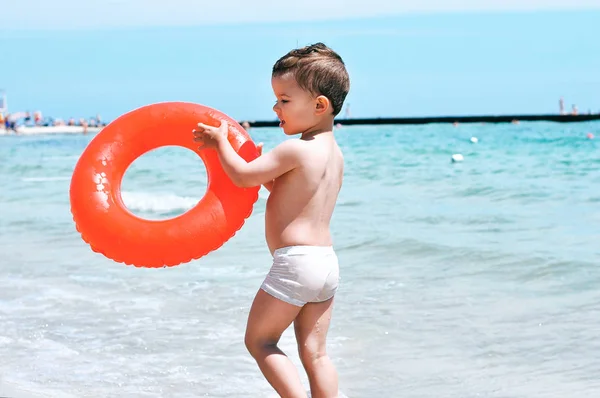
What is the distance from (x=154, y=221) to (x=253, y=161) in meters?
0.50

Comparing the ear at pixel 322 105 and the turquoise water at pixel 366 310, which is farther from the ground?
the ear at pixel 322 105

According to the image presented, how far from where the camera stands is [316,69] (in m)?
2.51

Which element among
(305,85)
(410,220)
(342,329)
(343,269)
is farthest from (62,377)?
(410,220)

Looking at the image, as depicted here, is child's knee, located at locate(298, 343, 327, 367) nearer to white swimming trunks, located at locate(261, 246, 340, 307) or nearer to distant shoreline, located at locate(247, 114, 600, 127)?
white swimming trunks, located at locate(261, 246, 340, 307)

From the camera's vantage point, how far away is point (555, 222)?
8.29 meters

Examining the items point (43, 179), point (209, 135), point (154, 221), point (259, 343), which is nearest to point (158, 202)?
point (43, 179)

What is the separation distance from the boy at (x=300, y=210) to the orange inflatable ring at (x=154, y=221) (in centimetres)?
22

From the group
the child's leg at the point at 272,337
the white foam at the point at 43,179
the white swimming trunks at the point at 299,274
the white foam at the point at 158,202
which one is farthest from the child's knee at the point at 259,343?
the white foam at the point at 43,179

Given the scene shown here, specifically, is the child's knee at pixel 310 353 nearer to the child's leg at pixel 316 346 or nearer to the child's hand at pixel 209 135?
the child's leg at pixel 316 346

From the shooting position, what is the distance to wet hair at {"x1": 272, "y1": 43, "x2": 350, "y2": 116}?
8.25ft

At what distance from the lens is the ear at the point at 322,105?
8.33 feet

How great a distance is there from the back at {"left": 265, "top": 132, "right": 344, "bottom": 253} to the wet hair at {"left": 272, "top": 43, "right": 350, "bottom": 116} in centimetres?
15

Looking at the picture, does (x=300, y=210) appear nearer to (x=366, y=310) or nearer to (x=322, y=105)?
(x=322, y=105)

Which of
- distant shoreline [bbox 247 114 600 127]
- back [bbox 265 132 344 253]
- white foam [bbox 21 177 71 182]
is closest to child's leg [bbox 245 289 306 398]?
back [bbox 265 132 344 253]
